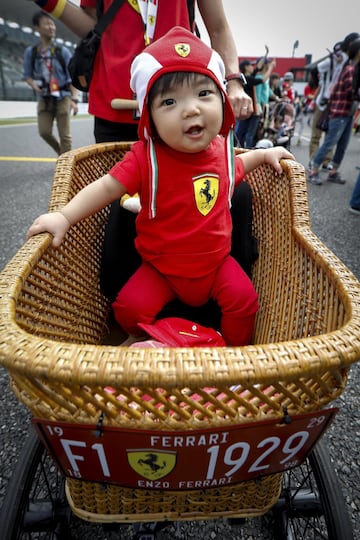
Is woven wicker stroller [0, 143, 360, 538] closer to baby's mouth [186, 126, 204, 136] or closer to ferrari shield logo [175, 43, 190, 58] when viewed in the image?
baby's mouth [186, 126, 204, 136]

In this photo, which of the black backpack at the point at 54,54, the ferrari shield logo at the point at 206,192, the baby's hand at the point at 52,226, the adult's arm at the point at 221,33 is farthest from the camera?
the black backpack at the point at 54,54

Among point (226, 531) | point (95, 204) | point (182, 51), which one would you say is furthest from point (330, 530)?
point (182, 51)

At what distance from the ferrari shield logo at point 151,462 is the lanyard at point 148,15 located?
50.8 inches

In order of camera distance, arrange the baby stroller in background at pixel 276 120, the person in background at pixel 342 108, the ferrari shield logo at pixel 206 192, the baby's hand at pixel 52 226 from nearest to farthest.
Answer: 1. the baby's hand at pixel 52 226
2. the ferrari shield logo at pixel 206 192
3. the person in background at pixel 342 108
4. the baby stroller in background at pixel 276 120

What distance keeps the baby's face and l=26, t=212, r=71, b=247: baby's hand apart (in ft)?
1.21

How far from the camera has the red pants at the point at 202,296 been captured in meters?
1.13

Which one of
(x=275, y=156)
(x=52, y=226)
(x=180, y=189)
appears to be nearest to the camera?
(x=52, y=226)

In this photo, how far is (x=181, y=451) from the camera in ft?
1.81

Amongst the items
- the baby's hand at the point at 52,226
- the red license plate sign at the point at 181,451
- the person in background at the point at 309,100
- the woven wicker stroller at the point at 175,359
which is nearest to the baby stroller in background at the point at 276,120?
the person in background at the point at 309,100

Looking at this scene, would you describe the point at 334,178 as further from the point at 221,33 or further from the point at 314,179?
the point at 221,33

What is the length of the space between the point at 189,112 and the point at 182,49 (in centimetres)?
19

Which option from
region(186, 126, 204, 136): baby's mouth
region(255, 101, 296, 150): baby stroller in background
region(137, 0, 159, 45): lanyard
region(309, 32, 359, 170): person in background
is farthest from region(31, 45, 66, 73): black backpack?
region(255, 101, 296, 150): baby stroller in background

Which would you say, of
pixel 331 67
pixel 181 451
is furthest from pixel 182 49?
pixel 331 67

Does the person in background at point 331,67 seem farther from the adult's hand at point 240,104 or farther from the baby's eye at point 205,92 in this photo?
the baby's eye at point 205,92
